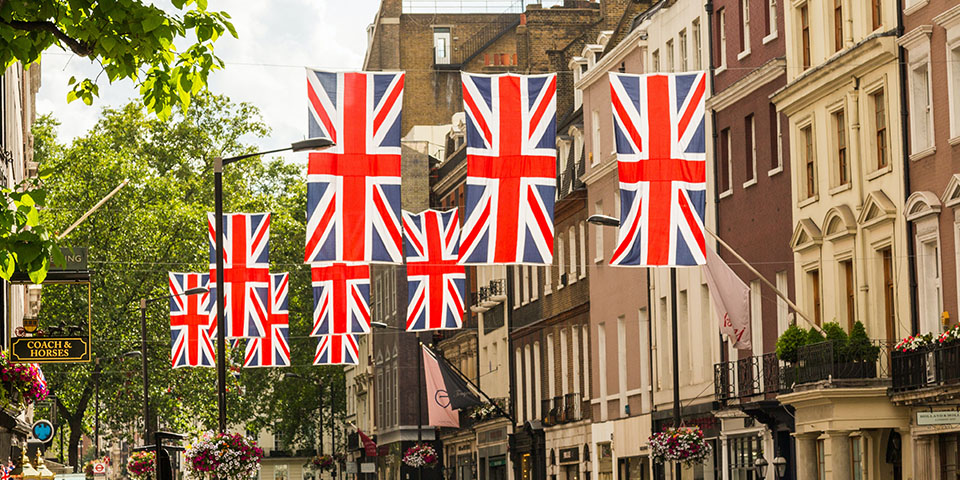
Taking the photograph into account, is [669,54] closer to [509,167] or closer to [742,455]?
[742,455]

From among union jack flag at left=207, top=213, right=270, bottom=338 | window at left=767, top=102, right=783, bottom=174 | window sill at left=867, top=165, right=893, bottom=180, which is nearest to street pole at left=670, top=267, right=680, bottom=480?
window sill at left=867, top=165, right=893, bottom=180

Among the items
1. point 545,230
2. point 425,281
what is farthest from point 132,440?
point 545,230

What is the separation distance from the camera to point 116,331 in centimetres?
6675

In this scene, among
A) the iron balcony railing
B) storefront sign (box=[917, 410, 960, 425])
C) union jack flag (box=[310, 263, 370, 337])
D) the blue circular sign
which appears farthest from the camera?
union jack flag (box=[310, 263, 370, 337])

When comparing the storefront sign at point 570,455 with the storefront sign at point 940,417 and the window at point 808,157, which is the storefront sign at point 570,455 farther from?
the storefront sign at point 940,417

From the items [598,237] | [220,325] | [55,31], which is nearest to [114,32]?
[55,31]

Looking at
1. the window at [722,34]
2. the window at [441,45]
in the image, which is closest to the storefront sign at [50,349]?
the window at [722,34]

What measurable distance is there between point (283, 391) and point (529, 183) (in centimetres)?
6970

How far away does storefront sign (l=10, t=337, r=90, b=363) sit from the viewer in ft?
80.2

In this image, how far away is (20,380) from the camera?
2364 cm

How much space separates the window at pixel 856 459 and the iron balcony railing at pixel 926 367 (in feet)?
12.1

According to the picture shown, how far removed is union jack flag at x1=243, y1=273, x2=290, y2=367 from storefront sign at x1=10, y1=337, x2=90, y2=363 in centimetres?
1812

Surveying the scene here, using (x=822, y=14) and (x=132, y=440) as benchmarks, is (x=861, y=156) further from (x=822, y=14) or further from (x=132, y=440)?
(x=132, y=440)

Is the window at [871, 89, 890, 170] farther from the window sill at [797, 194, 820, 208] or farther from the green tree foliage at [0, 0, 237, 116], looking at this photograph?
the green tree foliage at [0, 0, 237, 116]
